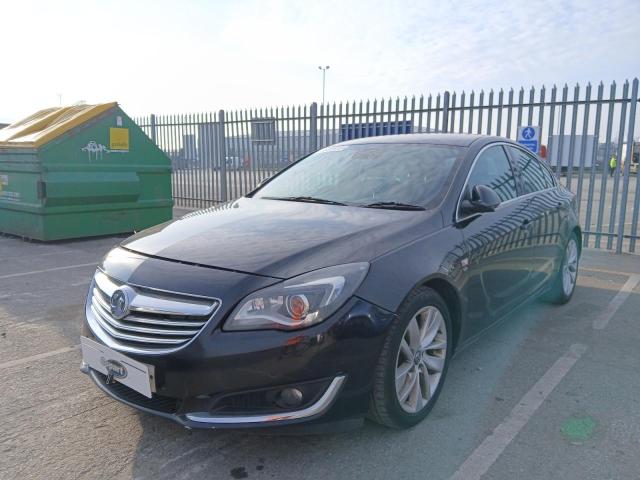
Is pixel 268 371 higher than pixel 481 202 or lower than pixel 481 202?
lower

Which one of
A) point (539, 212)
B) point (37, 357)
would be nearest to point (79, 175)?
point (37, 357)

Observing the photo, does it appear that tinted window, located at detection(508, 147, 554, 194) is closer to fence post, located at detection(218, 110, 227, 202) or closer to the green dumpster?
the green dumpster

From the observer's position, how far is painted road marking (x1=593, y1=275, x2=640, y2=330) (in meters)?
4.54

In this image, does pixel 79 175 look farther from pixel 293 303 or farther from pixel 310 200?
pixel 293 303

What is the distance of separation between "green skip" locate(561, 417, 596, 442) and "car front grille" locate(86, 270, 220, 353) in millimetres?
1945

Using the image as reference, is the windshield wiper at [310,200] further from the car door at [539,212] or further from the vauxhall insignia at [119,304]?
the car door at [539,212]

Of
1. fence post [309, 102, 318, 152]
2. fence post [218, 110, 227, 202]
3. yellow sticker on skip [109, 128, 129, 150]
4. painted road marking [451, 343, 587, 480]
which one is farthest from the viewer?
fence post [218, 110, 227, 202]

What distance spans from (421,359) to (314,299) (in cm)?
81

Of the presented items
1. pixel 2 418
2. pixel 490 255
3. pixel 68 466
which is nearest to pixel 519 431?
pixel 490 255

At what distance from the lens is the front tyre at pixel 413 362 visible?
2473mm

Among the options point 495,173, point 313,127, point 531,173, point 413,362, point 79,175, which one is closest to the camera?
point 413,362

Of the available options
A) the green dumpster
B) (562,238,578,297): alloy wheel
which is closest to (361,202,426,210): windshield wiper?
(562,238,578,297): alloy wheel

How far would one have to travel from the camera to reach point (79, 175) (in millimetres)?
8031

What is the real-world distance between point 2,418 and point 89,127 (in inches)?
245
